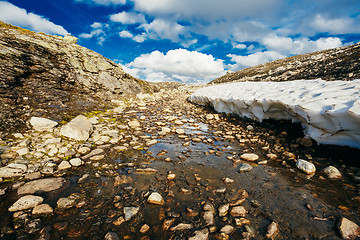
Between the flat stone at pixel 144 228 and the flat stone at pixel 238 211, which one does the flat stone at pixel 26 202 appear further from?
the flat stone at pixel 238 211

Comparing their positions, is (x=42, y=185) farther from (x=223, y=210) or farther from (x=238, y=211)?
(x=238, y=211)

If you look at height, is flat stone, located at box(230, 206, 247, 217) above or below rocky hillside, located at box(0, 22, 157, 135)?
below

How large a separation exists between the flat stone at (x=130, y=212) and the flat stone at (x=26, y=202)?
1.64 m

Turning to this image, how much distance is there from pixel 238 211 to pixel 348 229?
155 centimetres

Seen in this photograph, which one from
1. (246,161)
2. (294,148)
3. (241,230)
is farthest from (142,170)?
(294,148)

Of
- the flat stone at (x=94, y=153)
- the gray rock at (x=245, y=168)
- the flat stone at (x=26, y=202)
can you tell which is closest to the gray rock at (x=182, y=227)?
the gray rock at (x=245, y=168)

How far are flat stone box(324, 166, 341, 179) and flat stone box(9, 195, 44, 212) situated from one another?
623 centimetres

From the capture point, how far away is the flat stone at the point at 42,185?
2966 millimetres

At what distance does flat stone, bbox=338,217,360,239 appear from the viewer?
84.4 inches

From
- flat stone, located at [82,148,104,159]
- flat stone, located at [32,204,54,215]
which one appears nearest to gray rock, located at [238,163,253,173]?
flat stone, located at [32,204,54,215]

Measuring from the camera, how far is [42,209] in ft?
8.36

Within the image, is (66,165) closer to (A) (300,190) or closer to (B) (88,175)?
(B) (88,175)

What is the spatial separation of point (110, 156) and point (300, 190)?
16.3 feet

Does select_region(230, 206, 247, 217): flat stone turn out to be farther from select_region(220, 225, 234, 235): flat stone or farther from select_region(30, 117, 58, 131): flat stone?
select_region(30, 117, 58, 131): flat stone
